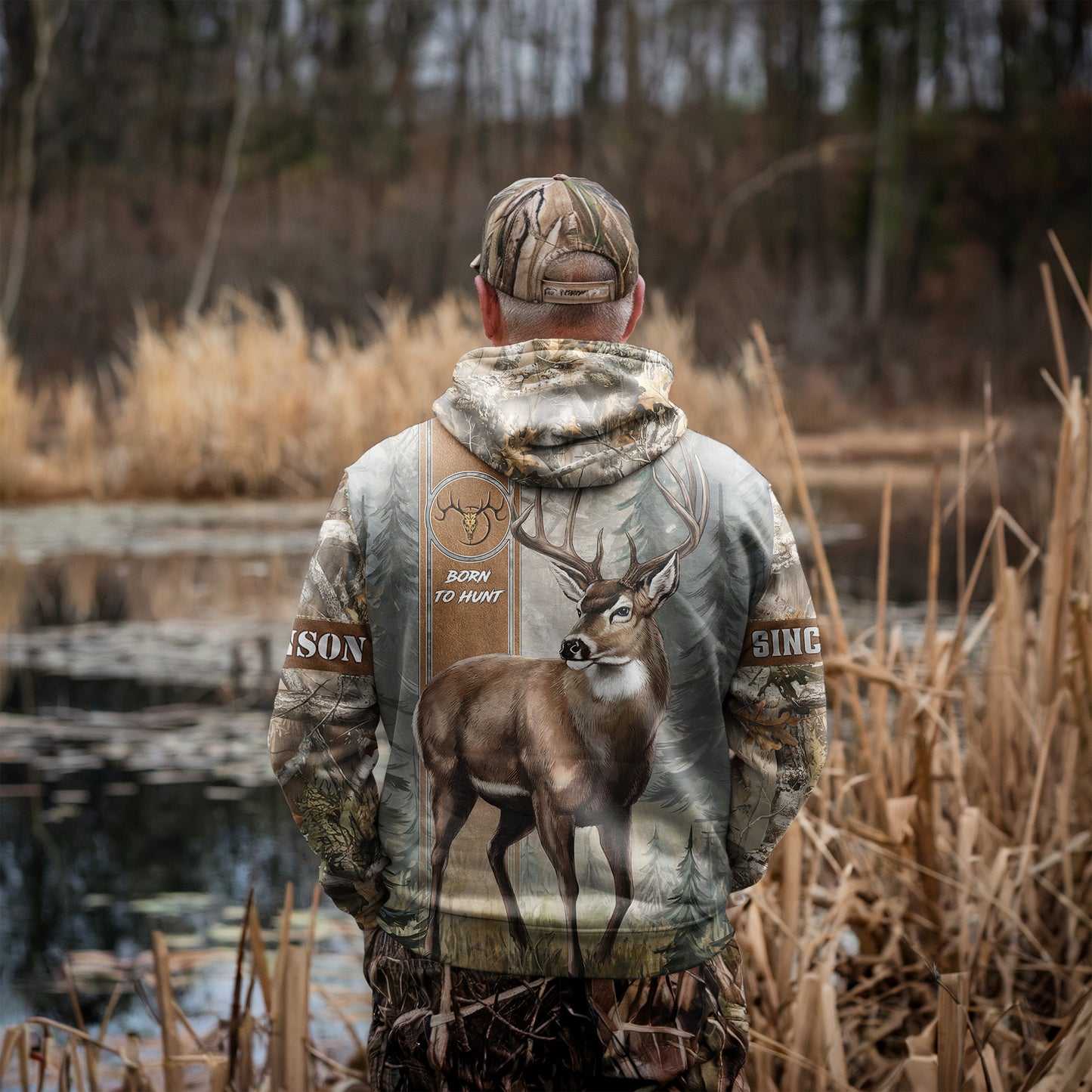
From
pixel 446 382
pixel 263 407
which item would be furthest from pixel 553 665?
pixel 263 407

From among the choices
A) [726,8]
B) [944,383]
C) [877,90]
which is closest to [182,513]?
[944,383]

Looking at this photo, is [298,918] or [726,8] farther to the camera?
[726,8]

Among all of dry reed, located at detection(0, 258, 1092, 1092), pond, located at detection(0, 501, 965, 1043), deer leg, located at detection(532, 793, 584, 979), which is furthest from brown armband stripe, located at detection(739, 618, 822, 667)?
pond, located at detection(0, 501, 965, 1043)

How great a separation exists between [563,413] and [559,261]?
0.14 m

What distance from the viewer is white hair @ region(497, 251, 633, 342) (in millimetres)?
1204

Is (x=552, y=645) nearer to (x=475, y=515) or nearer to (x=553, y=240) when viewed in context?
(x=475, y=515)

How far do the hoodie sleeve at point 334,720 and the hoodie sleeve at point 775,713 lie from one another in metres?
0.36

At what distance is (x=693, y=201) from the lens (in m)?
22.1

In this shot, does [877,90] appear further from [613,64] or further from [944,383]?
[944,383]

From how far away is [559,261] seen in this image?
1.20 metres

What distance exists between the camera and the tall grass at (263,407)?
775cm

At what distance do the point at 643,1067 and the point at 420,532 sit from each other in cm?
53

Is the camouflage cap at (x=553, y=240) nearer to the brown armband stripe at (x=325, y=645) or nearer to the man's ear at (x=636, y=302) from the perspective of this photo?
the man's ear at (x=636, y=302)

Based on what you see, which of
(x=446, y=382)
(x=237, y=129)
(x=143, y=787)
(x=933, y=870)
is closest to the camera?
(x=933, y=870)
